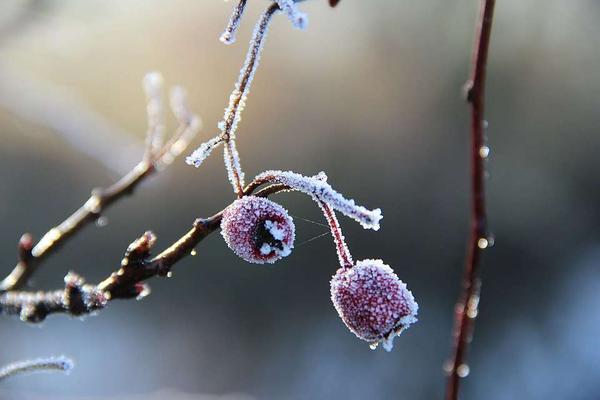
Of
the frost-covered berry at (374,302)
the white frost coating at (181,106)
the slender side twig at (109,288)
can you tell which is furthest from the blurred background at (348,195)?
the frost-covered berry at (374,302)

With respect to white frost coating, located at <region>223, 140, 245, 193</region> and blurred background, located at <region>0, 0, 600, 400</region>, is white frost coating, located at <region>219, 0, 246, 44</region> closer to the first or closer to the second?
white frost coating, located at <region>223, 140, 245, 193</region>

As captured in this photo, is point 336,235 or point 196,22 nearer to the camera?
point 336,235

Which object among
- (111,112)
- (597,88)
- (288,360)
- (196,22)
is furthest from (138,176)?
(597,88)

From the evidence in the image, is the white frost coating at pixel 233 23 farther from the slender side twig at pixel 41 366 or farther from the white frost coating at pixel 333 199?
the slender side twig at pixel 41 366

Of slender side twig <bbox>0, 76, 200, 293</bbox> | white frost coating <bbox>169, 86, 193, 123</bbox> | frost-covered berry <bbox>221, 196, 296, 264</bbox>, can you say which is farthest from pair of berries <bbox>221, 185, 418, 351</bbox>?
white frost coating <bbox>169, 86, 193, 123</bbox>

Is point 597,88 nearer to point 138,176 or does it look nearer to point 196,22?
point 196,22

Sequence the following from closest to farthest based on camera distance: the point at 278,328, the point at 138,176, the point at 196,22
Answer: the point at 138,176
the point at 278,328
the point at 196,22

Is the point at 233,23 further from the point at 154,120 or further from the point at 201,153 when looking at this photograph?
the point at 154,120
